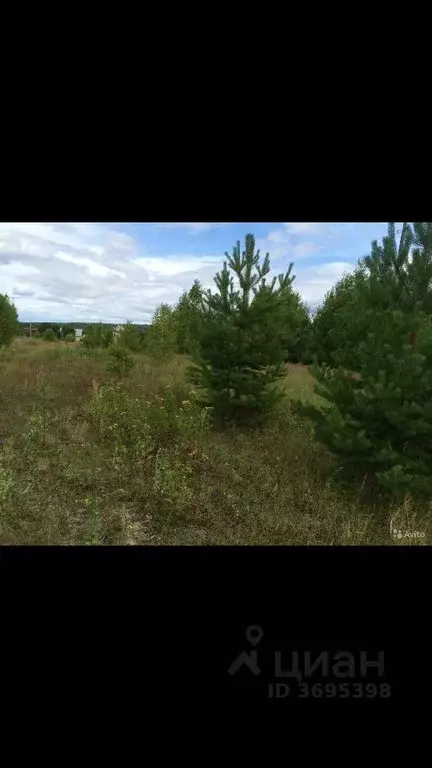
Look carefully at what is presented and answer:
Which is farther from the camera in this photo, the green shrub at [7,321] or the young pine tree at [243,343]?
the green shrub at [7,321]

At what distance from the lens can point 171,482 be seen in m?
3.74

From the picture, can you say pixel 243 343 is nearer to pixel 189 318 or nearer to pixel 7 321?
pixel 189 318

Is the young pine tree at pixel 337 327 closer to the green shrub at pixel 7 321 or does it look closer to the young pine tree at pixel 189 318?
the young pine tree at pixel 189 318

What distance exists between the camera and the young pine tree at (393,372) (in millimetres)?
3408

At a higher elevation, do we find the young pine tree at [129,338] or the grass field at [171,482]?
the young pine tree at [129,338]
